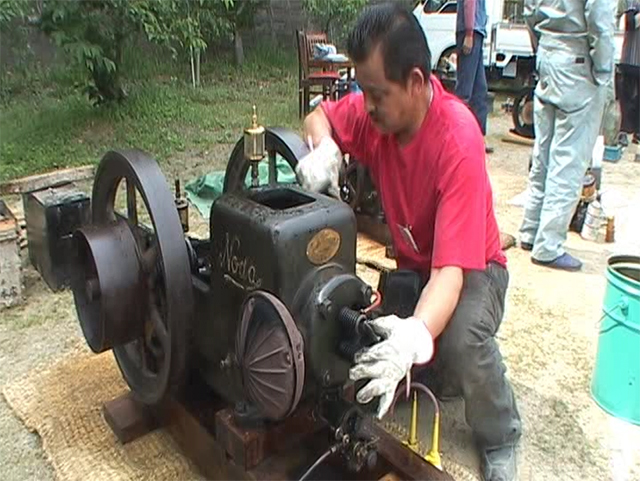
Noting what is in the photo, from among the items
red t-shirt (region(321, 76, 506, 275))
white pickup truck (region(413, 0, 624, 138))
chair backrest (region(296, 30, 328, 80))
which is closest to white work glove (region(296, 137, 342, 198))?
red t-shirt (region(321, 76, 506, 275))

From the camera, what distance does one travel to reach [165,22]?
5258 millimetres

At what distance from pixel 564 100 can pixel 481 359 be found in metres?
1.72

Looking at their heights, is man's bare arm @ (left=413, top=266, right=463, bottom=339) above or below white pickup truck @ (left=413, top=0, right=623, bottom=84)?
below

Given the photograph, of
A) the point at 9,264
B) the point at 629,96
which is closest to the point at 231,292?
the point at 9,264

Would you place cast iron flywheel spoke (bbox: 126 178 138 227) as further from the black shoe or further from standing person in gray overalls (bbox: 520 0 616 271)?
standing person in gray overalls (bbox: 520 0 616 271)

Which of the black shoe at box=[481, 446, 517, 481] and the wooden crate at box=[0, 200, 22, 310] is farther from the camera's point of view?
the wooden crate at box=[0, 200, 22, 310]

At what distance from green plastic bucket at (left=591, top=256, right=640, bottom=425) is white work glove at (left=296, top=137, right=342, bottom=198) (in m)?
0.88

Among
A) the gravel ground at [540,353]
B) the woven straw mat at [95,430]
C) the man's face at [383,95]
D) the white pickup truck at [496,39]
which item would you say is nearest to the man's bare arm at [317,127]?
the man's face at [383,95]

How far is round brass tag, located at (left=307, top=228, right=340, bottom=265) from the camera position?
1.37 metres

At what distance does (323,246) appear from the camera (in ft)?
4.56

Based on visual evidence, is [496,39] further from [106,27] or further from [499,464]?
[499,464]

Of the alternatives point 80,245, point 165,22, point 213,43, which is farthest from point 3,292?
point 213,43

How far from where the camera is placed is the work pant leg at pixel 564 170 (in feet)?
9.70

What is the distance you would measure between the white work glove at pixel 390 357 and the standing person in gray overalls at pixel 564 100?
2.06 m
